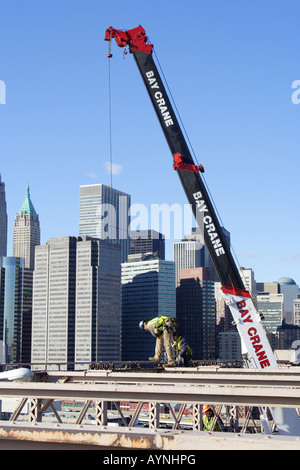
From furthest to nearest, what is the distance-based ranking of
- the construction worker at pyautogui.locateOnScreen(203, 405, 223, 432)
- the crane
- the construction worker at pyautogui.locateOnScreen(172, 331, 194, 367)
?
1. the crane
2. the construction worker at pyautogui.locateOnScreen(172, 331, 194, 367)
3. the construction worker at pyautogui.locateOnScreen(203, 405, 223, 432)

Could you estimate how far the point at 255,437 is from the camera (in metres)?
6.63

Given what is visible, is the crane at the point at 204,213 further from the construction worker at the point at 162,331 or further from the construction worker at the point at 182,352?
the construction worker at the point at 162,331

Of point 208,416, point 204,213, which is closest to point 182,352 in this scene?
point 204,213

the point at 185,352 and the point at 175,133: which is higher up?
the point at 175,133

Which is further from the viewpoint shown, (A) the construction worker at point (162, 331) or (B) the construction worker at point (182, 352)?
(B) the construction worker at point (182, 352)

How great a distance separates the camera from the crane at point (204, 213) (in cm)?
1862

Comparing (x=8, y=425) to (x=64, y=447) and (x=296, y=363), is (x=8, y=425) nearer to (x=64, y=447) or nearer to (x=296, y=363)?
(x=64, y=447)

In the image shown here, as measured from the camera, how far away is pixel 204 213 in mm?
20328

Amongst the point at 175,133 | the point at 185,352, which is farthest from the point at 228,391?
the point at 175,133

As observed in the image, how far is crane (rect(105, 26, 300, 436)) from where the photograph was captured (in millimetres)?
18625

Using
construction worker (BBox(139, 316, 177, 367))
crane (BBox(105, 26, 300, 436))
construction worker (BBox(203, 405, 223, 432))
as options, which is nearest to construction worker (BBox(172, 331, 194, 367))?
construction worker (BBox(139, 316, 177, 367))

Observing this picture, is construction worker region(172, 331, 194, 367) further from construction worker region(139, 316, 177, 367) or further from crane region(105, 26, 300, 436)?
crane region(105, 26, 300, 436)

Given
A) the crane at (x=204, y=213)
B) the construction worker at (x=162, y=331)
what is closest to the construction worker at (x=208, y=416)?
the crane at (x=204, y=213)
